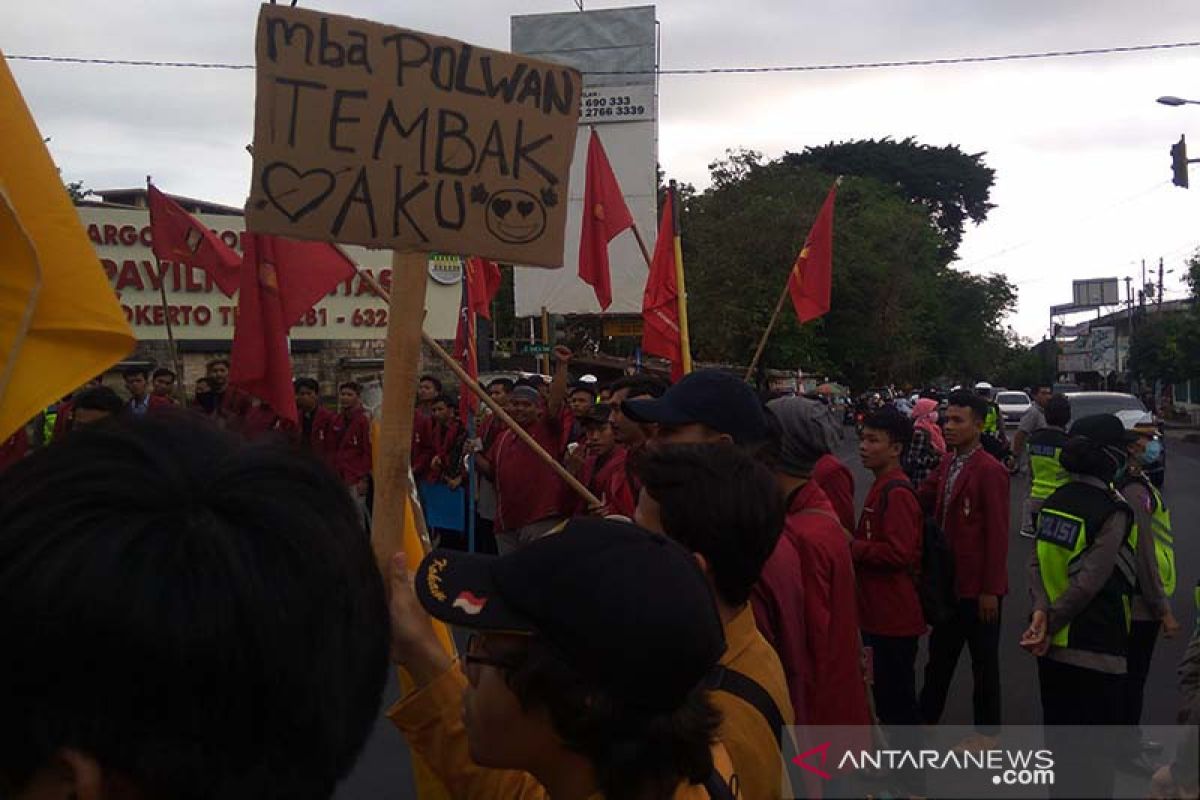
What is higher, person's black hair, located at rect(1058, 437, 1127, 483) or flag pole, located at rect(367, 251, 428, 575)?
flag pole, located at rect(367, 251, 428, 575)

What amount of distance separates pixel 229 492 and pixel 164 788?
→ 0.27 m

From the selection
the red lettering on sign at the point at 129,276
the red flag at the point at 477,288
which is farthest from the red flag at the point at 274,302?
the red lettering on sign at the point at 129,276

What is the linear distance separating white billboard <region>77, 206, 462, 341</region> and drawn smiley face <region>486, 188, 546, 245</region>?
16.5m

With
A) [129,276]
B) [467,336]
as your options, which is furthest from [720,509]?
[129,276]

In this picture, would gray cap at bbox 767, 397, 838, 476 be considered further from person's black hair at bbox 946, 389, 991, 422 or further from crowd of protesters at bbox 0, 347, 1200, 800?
person's black hair at bbox 946, 389, 991, 422

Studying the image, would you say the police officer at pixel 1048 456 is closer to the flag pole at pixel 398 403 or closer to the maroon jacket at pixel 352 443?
the flag pole at pixel 398 403

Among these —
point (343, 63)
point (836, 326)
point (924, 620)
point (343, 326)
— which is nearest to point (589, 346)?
point (836, 326)

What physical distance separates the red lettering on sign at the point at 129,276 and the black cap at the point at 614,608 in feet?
66.8

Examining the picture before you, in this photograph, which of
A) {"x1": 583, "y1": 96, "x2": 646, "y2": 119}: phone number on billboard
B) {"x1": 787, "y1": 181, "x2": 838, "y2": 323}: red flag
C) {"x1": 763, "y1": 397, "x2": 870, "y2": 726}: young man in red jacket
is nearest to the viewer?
{"x1": 763, "y1": 397, "x2": 870, "y2": 726}: young man in red jacket

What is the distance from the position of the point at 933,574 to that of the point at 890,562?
40cm

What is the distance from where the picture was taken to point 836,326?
3572 cm

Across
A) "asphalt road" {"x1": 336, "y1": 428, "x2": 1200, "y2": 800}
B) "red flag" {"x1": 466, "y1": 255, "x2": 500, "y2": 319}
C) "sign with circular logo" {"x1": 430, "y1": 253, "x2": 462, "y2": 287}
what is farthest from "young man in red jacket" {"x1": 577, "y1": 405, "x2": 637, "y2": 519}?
"sign with circular logo" {"x1": 430, "y1": 253, "x2": 462, "y2": 287}

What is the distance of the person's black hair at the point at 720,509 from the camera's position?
241cm

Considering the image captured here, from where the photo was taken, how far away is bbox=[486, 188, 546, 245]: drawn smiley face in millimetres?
2750
